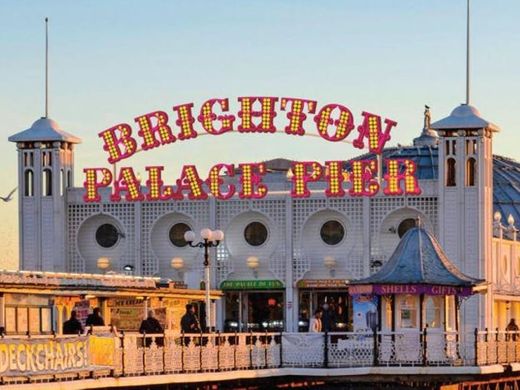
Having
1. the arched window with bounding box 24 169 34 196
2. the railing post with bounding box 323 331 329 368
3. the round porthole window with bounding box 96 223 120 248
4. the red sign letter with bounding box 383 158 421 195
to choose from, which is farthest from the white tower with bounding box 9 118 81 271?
the railing post with bounding box 323 331 329 368

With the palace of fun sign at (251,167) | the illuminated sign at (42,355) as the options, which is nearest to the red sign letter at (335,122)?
the palace of fun sign at (251,167)

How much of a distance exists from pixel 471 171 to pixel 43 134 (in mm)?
18718

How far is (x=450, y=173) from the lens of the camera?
84812 mm

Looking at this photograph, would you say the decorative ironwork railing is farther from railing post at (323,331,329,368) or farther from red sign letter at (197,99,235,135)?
red sign letter at (197,99,235,135)

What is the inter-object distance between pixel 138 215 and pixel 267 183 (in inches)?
231

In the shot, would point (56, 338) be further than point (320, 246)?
No

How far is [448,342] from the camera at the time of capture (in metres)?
59.6

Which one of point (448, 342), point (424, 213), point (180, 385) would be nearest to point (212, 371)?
point (180, 385)

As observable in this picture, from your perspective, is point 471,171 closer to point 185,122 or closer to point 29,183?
point 185,122

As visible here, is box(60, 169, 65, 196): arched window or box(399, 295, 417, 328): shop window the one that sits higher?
box(60, 169, 65, 196): arched window

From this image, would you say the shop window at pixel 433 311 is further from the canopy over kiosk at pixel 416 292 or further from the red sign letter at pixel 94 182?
the red sign letter at pixel 94 182

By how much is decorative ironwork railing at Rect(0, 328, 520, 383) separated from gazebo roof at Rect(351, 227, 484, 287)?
166 cm

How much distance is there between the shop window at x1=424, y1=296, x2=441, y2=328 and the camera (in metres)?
61.5

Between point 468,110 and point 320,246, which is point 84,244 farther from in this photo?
point 468,110
